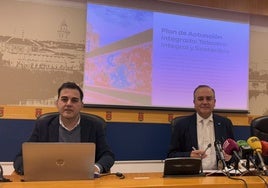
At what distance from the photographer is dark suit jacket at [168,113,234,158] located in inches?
123

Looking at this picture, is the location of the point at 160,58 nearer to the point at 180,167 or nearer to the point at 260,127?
the point at 260,127

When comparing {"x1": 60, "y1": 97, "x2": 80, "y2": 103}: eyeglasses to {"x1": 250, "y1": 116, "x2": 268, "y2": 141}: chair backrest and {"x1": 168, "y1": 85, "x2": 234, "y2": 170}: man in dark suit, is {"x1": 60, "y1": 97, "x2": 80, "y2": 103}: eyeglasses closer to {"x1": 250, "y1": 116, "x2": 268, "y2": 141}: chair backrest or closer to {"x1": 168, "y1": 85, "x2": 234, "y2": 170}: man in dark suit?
{"x1": 168, "y1": 85, "x2": 234, "y2": 170}: man in dark suit

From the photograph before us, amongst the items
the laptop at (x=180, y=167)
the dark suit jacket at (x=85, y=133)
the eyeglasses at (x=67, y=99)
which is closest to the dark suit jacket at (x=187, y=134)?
the dark suit jacket at (x=85, y=133)

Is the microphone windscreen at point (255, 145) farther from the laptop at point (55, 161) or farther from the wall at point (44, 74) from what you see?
the wall at point (44, 74)

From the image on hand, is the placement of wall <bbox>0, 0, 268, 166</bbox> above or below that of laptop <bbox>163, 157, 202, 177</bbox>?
above

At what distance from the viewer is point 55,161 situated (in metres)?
1.70

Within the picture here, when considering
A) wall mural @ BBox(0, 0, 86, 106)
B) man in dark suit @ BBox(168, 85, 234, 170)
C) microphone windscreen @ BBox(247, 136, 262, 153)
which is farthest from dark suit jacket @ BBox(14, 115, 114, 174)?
microphone windscreen @ BBox(247, 136, 262, 153)

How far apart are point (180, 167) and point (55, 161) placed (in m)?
0.69

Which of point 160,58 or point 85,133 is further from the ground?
point 160,58

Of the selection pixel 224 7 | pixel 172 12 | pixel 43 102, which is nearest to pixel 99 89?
pixel 43 102

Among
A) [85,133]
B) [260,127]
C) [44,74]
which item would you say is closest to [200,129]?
[260,127]

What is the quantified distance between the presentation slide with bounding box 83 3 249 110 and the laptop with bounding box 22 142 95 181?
1.75 metres

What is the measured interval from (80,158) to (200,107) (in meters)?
1.71

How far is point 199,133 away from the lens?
318 centimetres
